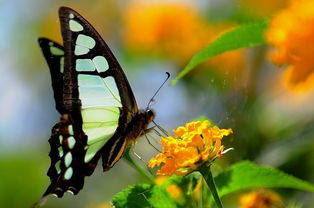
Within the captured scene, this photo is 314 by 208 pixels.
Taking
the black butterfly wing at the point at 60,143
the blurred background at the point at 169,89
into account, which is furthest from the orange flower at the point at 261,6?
the black butterfly wing at the point at 60,143

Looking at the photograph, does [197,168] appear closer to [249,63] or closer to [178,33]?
[249,63]

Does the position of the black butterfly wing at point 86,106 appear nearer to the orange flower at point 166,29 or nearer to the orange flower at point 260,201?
the orange flower at point 260,201

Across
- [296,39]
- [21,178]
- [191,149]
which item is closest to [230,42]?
[296,39]

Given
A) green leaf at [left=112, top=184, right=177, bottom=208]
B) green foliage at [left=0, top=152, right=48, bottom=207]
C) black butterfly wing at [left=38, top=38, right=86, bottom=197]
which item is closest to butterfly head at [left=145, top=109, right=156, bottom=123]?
black butterfly wing at [left=38, top=38, right=86, bottom=197]

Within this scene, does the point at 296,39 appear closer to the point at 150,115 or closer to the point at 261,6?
the point at 150,115

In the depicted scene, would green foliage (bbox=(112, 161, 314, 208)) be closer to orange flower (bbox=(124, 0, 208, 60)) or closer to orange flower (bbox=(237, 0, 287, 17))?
orange flower (bbox=(237, 0, 287, 17))

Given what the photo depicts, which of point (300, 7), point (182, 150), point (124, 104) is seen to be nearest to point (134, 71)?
point (124, 104)
